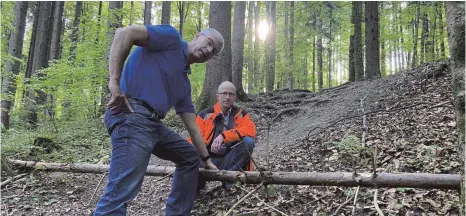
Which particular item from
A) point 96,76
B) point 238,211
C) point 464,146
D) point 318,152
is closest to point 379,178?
point 464,146

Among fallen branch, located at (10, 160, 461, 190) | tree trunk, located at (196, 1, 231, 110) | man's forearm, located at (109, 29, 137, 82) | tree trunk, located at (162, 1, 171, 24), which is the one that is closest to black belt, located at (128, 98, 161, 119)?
man's forearm, located at (109, 29, 137, 82)

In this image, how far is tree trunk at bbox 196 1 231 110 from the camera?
8.74m

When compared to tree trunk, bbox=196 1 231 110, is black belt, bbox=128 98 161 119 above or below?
Answer: below

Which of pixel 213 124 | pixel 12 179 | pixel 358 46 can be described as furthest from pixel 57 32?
pixel 213 124

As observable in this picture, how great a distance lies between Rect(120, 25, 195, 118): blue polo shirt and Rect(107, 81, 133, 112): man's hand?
0.15 meters

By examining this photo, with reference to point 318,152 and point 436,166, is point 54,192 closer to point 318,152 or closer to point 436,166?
point 318,152

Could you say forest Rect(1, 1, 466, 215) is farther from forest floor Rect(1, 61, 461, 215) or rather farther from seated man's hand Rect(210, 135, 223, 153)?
seated man's hand Rect(210, 135, 223, 153)

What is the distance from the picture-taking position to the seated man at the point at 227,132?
4.12 m

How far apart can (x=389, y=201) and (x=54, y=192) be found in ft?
15.1

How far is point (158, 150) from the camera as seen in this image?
3404 millimetres

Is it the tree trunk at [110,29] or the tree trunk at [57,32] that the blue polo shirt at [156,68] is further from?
the tree trunk at [57,32]

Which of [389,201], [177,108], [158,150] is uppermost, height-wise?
[177,108]

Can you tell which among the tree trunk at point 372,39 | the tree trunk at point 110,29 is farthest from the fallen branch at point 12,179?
the tree trunk at point 372,39

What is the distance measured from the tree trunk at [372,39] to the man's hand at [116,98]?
953cm
